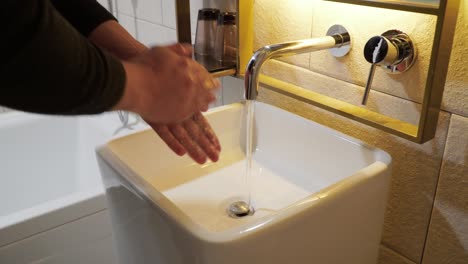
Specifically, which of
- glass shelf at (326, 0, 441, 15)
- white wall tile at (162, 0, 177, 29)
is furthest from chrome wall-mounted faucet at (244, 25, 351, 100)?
white wall tile at (162, 0, 177, 29)

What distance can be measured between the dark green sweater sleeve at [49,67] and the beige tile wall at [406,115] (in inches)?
19.5

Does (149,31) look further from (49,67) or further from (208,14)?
(49,67)

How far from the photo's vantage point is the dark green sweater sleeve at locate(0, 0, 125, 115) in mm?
385

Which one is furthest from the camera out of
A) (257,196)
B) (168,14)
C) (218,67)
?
(168,14)

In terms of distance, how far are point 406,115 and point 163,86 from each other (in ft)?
1.50

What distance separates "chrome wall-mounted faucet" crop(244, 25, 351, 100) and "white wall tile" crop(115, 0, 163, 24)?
77 cm

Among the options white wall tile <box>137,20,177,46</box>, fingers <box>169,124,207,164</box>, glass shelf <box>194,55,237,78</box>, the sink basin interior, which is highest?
fingers <box>169,124,207,164</box>

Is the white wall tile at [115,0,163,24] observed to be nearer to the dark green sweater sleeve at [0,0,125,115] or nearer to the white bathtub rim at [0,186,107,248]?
the white bathtub rim at [0,186,107,248]

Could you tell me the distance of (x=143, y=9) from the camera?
151 centimetres

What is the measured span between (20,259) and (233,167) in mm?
641

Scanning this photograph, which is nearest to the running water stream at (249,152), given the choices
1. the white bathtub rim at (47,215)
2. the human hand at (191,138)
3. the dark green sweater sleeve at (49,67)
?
the human hand at (191,138)

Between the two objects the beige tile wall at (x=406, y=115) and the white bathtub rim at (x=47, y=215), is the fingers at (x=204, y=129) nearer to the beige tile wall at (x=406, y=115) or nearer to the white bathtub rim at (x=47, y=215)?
the beige tile wall at (x=406, y=115)

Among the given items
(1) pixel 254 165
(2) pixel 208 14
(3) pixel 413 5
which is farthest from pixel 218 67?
(3) pixel 413 5

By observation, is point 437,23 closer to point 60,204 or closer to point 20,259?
point 60,204
